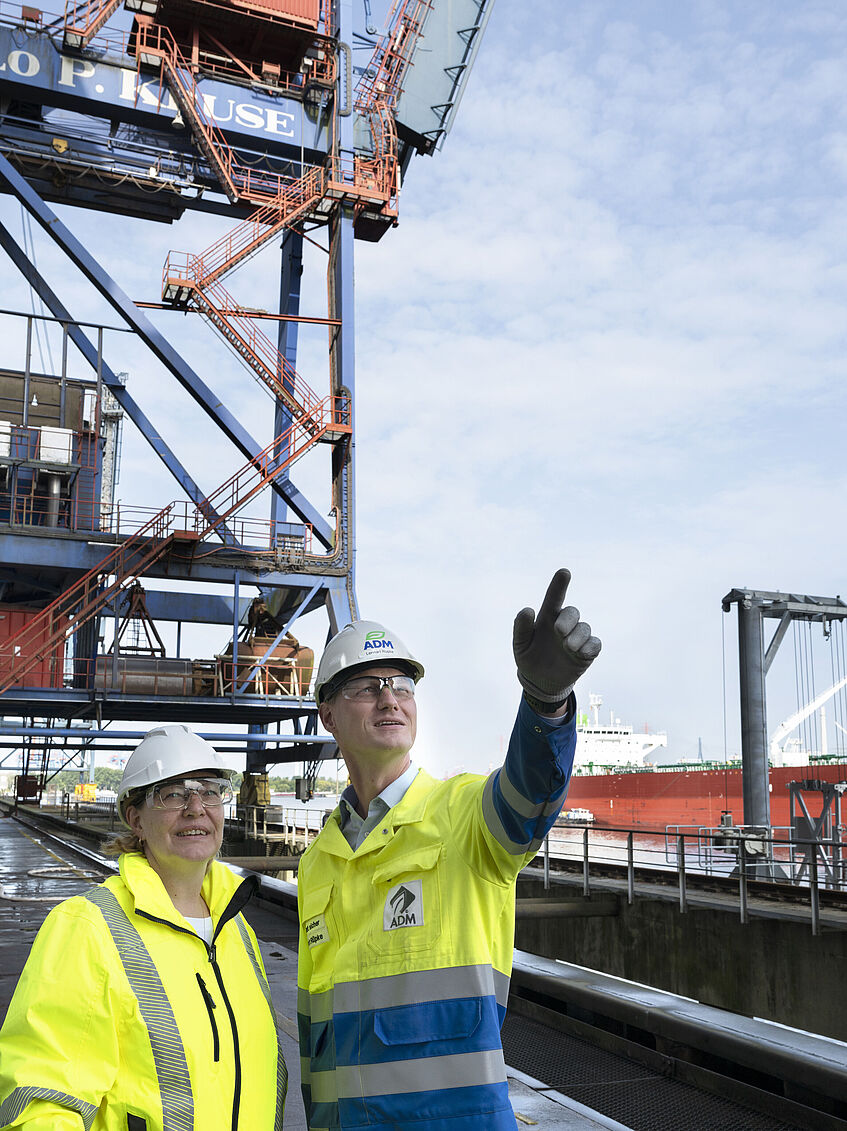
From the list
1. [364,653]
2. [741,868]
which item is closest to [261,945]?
[741,868]

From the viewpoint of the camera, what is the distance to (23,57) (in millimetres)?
22422

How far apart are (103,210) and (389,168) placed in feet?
24.2

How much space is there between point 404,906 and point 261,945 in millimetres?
7330

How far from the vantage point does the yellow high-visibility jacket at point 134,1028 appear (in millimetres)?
2312

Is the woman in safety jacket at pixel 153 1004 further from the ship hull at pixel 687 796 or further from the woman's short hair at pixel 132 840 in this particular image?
the ship hull at pixel 687 796

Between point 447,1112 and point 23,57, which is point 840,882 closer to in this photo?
point 447,1112

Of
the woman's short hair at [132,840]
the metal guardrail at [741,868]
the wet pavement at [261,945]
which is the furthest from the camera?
the metal guardrail at [741,868]

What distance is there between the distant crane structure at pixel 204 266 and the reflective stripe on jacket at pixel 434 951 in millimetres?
19344

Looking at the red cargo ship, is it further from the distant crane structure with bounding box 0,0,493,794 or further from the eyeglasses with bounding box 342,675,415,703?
the eyeglasses with bounding box 342,675,415,703

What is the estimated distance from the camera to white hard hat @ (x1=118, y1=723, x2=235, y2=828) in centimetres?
297

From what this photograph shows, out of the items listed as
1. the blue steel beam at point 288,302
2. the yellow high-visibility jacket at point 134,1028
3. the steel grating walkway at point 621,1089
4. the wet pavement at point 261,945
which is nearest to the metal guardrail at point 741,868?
the wet pavement at point 261,945

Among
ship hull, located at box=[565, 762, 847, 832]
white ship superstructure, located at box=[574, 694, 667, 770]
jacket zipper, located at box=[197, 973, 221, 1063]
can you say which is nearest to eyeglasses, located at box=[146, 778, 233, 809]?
jacket zipper, located at box=[197, 973, 221, 1063]

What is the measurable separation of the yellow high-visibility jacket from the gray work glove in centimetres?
121

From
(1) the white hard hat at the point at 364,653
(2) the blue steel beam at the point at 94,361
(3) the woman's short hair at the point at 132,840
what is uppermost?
(2) the blue steel beam at the point at 94,361
